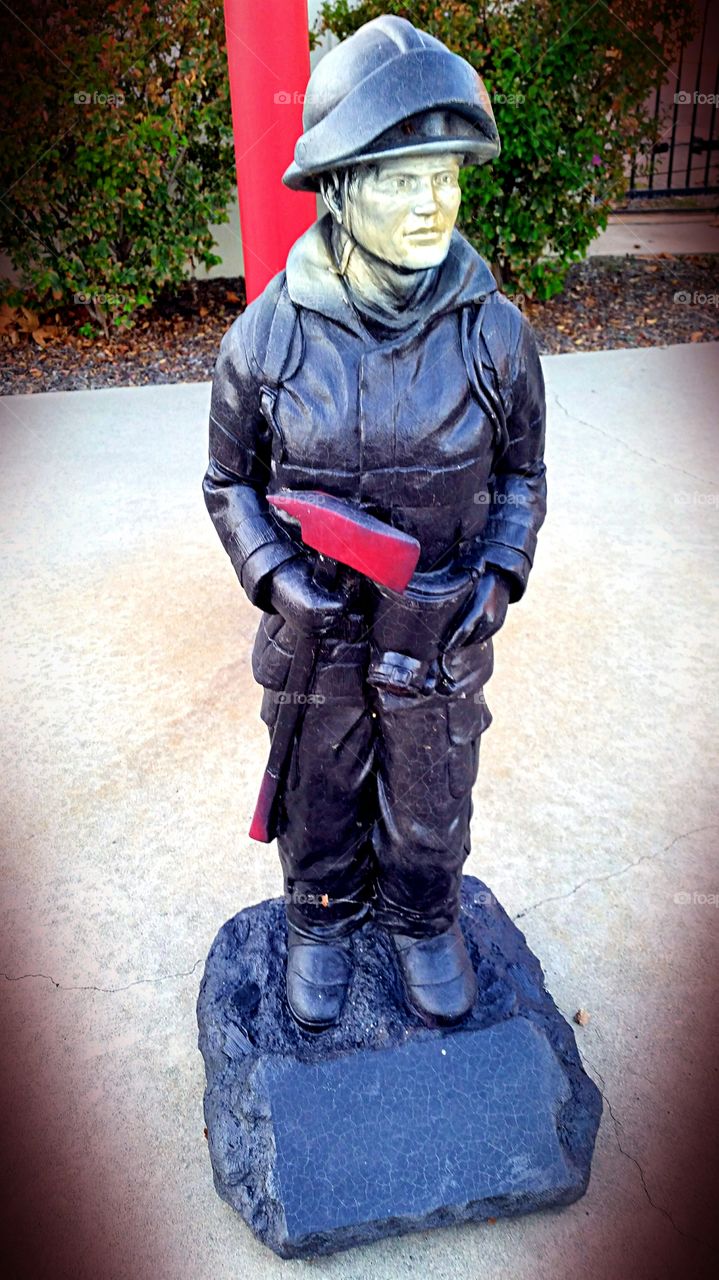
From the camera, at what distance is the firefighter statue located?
5.15 ft

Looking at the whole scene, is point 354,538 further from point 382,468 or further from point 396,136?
point 396,136

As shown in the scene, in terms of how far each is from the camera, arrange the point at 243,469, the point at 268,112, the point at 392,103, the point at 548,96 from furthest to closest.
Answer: the point at 548,96 < the point at 268,112 < the point at 243,469 < the point at 392,103

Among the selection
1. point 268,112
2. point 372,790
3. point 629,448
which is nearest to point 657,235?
point 629,448

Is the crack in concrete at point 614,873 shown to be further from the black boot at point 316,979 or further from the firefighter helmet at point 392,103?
the firefighter helmet at point 392,103

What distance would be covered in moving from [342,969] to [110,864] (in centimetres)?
96

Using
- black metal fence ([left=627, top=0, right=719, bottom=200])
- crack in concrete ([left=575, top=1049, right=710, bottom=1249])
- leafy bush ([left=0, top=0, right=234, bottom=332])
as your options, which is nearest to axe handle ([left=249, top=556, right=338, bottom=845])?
crack in concrete ([left=575, top=1049, right=710, bottom=1249])

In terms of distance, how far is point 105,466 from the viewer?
16.9 ft

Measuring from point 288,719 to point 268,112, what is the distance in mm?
1930

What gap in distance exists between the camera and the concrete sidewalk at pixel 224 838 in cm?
210

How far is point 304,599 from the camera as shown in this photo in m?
1.80

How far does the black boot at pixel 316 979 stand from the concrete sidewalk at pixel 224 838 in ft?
1.20

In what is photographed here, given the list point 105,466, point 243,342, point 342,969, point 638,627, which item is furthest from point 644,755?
point 105,466

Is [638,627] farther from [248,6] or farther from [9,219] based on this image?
[9,219]

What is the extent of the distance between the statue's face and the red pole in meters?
1.62
